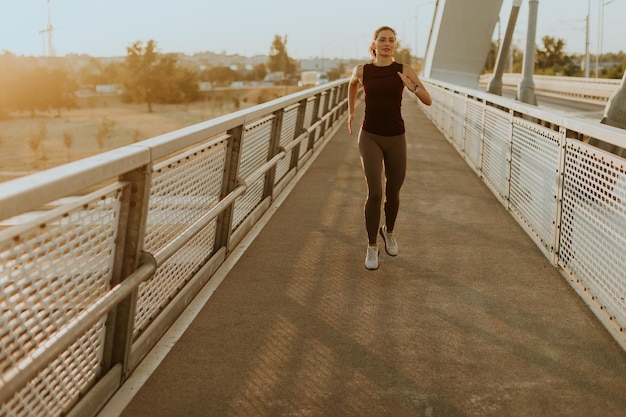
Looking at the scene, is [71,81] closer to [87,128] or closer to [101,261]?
[87,128]

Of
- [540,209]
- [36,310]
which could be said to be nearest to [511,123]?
[540,209]

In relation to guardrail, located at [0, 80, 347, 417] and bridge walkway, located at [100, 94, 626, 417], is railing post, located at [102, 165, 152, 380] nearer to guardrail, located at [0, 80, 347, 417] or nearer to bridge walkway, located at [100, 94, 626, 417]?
guardrail, located at [0, 80, 347, 417]

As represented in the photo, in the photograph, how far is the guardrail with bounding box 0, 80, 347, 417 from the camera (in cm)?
284

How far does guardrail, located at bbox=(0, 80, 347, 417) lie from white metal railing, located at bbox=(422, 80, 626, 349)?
2601 millimetres

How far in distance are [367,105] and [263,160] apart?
2.25 meters

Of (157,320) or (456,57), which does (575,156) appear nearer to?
(157,320)

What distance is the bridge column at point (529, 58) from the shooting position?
66.1ft

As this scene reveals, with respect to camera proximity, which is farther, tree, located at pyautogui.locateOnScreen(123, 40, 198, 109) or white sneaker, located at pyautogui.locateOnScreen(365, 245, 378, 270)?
tree, located at pyautogui.locateOnScreen(123, 40, 198, 109)

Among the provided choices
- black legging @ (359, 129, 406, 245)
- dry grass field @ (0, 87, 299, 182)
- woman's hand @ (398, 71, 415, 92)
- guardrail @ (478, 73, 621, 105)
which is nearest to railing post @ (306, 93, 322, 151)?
black legging @ (359, 129, 406, 245)

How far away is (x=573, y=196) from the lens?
5906mm

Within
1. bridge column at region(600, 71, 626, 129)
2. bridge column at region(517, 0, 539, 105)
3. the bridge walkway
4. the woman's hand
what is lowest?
the bridge walkway

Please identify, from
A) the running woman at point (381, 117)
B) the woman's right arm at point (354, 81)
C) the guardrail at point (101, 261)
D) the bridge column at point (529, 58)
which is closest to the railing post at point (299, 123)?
the woman's right arm at point (354, 81)

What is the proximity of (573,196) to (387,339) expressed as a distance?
2.11m

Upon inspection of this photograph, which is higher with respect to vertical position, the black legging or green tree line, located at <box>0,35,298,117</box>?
green tree line, located at <box>0,35,298,117</box>
